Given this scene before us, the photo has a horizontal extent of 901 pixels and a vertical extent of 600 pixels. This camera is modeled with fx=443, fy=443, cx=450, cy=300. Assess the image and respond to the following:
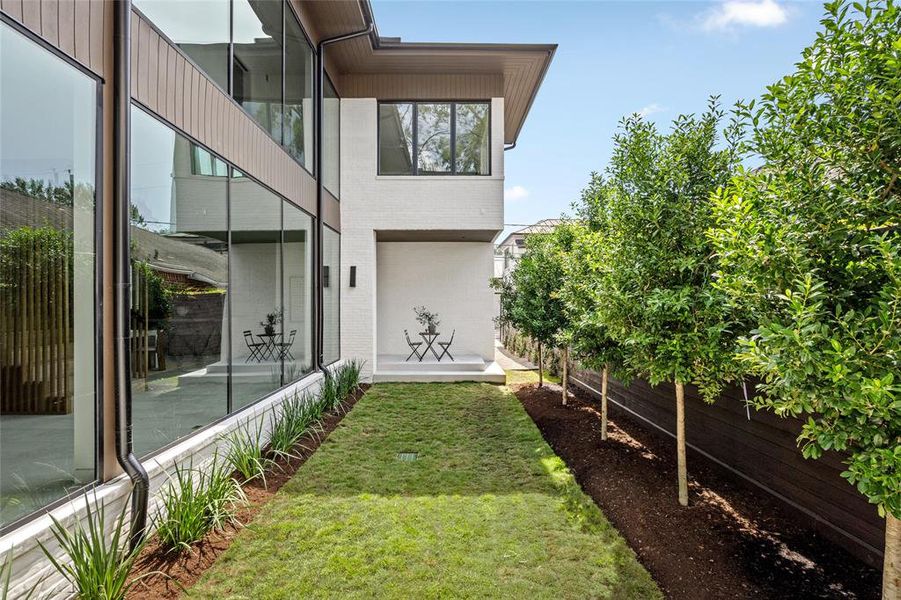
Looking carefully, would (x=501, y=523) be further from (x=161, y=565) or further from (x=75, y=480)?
(x=75, y=480)

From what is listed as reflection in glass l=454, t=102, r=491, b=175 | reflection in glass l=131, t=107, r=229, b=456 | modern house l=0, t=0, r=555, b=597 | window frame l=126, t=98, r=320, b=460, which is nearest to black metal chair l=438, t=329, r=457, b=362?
modern house l=0, t=0, r=555, b=597

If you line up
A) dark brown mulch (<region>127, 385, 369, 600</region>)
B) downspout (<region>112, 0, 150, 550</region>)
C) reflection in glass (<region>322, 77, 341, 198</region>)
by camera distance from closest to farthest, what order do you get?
dark brown mulch (<region>127, 385, 369, 600</region>), downspout (<region>112, 0, 150, 550</region>), reflection in glass (<region>322, 77, 341, 198</region>)

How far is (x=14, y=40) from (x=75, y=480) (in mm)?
2386

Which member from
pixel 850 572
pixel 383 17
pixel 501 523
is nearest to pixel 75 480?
pixel 501 523

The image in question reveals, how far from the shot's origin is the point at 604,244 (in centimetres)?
410

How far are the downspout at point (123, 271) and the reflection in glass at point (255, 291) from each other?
1.66 meters

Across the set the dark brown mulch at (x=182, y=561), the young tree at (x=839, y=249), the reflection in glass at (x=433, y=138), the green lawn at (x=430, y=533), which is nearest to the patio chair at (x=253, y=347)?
the green lawn at (x=430, y=533)

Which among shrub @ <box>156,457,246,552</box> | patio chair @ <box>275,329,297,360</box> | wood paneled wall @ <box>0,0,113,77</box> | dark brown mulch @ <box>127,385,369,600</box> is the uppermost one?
wood paneled wall @ <box>0,0,113,77</box>

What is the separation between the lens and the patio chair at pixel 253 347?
16.0ft

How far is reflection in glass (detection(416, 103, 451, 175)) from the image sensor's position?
8805 millimetres

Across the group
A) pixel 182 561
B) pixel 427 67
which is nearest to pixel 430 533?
pixel 182 561

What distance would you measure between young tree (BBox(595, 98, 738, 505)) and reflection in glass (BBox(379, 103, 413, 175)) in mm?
5628

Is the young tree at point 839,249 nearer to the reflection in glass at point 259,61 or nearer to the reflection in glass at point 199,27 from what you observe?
the reflection in glass at point 199,27

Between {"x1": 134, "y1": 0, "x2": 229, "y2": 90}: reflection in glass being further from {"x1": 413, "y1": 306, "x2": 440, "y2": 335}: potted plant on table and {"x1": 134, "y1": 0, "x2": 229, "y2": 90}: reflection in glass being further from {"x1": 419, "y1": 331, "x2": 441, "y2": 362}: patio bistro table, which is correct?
{"x1": 413, "y1": 306, "x2": 440, "y2": 335}: potted plant on table
